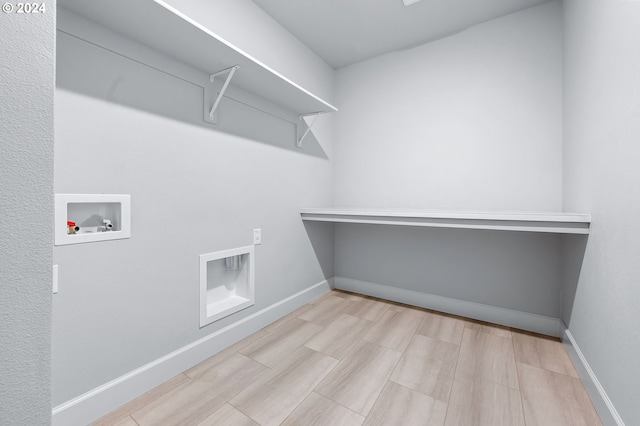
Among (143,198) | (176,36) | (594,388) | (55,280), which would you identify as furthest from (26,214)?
(594,388)

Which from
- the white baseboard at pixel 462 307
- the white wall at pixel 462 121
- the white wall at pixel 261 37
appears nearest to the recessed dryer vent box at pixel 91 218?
the white wall at pixel 261 37

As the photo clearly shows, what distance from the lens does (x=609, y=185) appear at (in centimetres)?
110

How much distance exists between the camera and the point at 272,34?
1955 mm

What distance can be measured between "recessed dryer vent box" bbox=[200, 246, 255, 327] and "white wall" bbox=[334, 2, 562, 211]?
1.26 m

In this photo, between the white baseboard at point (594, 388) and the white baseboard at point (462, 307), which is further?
the white baseboard at point (462, 307)

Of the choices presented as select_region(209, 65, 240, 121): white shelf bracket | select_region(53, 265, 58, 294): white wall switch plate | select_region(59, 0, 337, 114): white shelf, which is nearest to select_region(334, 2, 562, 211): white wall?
select_region(59, 0, 337, 114): white shelf

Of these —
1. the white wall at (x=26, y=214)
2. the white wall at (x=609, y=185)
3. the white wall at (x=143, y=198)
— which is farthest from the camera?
the white wall at (x=143, y=198)

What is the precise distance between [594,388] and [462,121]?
1769 mm

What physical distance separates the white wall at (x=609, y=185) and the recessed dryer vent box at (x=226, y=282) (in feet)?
5.88

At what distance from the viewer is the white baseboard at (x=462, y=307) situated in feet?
6.01

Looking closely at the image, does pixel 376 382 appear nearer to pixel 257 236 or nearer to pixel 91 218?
pixel 257 236

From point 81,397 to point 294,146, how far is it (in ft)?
6.21

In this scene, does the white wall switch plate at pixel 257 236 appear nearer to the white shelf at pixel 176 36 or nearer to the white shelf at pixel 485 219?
the white shelf at pixel 485 219

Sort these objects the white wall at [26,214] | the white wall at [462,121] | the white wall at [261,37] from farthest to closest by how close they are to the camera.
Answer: the white wall at [462,121] < the white wall at [261,37] < the white wall at [26,214]
